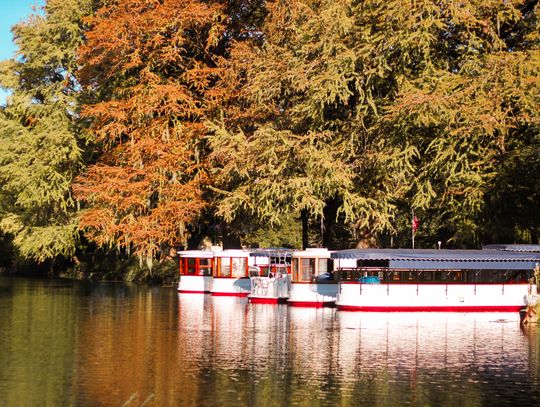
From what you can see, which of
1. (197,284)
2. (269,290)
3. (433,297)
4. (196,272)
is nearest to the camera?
(433,297)

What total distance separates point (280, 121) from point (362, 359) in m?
30.4

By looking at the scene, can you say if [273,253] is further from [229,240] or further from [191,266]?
[229,240]

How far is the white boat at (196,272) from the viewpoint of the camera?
61719 mm

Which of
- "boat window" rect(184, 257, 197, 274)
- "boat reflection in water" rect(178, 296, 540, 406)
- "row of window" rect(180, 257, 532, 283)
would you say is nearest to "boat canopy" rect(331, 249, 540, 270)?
"row of window" rect(180, 257, 532, 283)

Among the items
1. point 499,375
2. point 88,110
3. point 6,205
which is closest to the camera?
point 499,375

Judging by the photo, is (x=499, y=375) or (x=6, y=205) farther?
(x=6, y=205)

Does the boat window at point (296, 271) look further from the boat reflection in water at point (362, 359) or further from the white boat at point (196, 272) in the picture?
the white boat at point (196, 272)

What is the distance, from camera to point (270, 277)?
5512cm

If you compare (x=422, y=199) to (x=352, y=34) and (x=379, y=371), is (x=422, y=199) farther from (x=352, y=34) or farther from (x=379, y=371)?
(x=379, y=371)

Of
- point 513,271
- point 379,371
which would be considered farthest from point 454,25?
point 379,371

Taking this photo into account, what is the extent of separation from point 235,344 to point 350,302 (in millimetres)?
15761

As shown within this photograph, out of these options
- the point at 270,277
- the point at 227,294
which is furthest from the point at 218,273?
the point at 270,277

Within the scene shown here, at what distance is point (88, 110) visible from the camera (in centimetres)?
6512

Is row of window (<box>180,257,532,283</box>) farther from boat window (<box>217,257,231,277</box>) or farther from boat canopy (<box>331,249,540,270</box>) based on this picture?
boat canopy (<box>331,249,540,270</box>)
